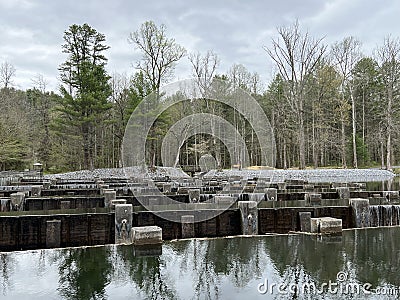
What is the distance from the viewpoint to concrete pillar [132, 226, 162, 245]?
777 cm

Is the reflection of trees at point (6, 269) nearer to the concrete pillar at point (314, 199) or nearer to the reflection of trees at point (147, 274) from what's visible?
the reflection of trees at point (147, 274)

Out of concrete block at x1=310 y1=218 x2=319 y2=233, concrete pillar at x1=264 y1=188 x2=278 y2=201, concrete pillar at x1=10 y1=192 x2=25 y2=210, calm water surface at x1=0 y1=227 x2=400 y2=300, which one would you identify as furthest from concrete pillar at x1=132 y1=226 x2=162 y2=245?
concrete pillar at x1=264 y1=188 x2=278 y2=201

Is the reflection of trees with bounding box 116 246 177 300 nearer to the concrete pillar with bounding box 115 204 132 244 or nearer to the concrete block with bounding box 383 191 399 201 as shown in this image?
the concrete pillar with bounding box 115 204 132 244

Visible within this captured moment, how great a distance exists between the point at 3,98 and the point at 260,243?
4030cm

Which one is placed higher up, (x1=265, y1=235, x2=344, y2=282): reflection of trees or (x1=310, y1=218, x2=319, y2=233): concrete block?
(x1=310, y1=218, x2=319, y2=233): concrete block

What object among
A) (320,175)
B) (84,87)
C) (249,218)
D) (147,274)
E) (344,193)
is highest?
(84,87)

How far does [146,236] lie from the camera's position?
782 cm

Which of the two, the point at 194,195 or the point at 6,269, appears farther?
the point at 194,195

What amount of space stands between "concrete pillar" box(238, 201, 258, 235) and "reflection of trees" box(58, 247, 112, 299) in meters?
4.32

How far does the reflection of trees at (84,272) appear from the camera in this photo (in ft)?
16.6

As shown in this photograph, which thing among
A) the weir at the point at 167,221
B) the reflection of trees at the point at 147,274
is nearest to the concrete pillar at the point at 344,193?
the weir at the point at 167,221

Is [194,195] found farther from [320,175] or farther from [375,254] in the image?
[320,175]

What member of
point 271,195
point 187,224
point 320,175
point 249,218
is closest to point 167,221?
point 187,224

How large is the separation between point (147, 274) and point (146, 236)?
6.28 feet
